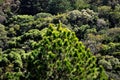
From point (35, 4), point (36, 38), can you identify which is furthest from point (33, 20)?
point (36, 38)

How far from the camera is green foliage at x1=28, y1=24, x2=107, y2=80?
41.9 meters

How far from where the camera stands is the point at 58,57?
1666 inches

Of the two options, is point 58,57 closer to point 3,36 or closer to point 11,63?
point 11,63

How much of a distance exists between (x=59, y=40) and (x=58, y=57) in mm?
1678

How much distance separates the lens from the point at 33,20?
9212 centimetres

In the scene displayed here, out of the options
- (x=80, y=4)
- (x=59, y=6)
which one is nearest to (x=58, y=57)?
(x=80, y=4)

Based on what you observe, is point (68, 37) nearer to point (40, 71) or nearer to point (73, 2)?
point (40, 71)

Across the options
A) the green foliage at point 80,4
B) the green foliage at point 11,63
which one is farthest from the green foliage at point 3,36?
the green foliage at point 11,63

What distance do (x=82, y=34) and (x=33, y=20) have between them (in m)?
13.9

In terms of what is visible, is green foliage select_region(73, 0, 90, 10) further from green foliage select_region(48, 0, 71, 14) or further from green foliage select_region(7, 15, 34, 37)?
green foliage select_region(7, 15, 34, 37)

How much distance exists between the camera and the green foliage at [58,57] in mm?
41938

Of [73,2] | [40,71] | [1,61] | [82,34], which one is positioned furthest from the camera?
[73,2]

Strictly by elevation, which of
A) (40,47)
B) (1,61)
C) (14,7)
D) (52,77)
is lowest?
(14,7)

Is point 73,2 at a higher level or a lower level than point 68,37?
lower
